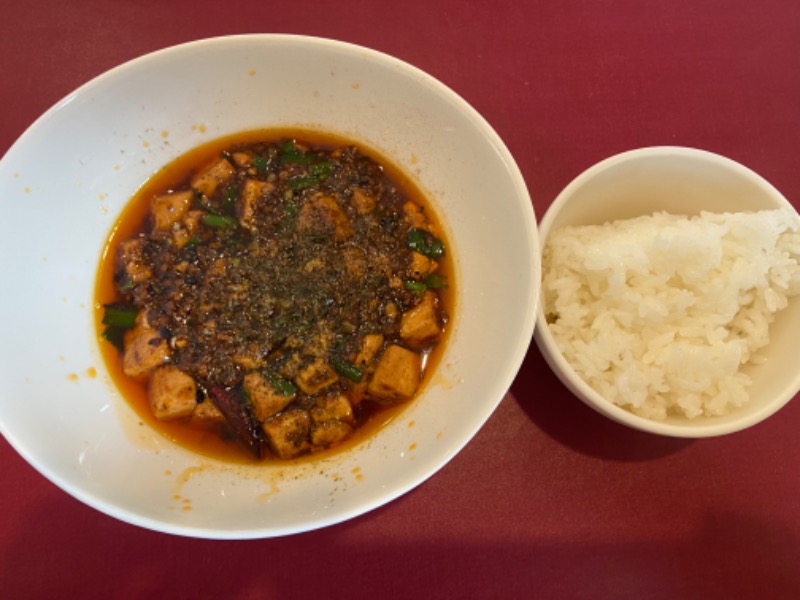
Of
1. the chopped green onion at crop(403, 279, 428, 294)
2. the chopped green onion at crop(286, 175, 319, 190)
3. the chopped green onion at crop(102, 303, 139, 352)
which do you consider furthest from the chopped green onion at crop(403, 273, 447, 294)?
the chopped green onion at crop(102, 303, 139, 352)

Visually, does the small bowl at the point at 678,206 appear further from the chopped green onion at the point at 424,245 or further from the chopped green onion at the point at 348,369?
the chopped green onion at the point at 348,369

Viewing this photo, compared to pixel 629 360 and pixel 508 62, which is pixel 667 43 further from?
pixel 629 360

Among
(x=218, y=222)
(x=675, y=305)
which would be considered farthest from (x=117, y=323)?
(x=675, y=305)

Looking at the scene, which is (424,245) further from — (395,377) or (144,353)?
(144,353)

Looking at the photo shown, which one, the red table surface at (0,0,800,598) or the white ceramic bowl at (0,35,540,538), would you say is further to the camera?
the red table surface at (0,0,800,598)

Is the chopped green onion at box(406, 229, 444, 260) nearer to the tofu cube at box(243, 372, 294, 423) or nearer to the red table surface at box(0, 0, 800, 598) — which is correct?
the red table surface at box(0, 0, 800, 598)

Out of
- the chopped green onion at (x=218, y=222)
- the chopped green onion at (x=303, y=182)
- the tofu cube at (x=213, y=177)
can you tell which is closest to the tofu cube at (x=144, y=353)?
the chopped green onion at (x=218, y=222)
